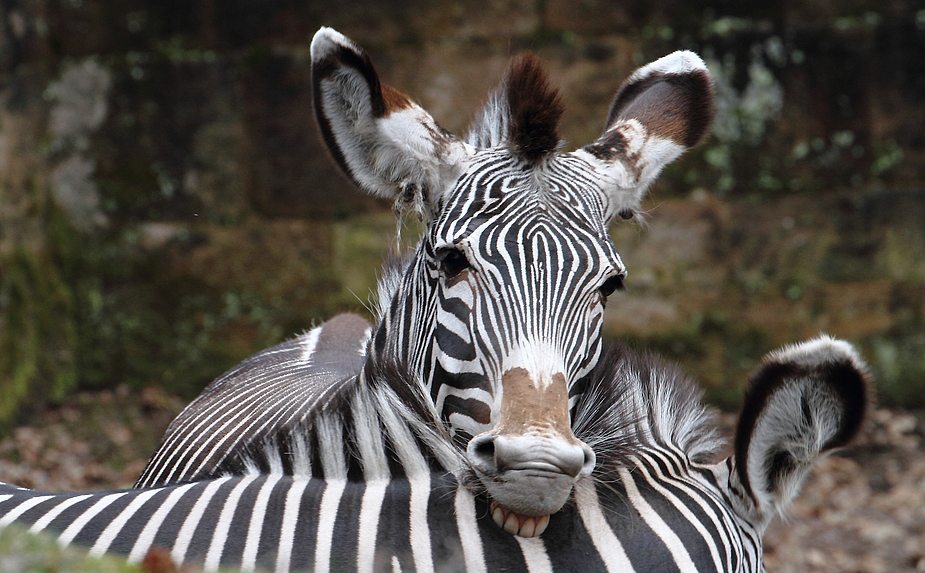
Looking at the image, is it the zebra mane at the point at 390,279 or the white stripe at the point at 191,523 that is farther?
the zebra mane at the point at 390,279

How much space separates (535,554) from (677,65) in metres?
2.32

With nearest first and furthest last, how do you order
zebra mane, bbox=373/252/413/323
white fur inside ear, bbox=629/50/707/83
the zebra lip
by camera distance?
the zebra lip, white fur inside ear, bbox=629/50/707/83, zebra mane, bbox=373/252/413/323

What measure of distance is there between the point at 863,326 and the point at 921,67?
2.42 meters

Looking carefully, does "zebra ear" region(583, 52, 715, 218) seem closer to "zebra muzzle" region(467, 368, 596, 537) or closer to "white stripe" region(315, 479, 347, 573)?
"zebra muzzle" region(467, 368, 596, 537)

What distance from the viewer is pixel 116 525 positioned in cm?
187

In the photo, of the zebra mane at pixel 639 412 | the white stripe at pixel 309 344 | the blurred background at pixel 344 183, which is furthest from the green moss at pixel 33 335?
the zebra mane at pixel 639 412

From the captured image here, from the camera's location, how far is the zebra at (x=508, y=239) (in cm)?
212

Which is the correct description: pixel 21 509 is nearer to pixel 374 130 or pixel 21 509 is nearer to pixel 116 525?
pixel 116 525

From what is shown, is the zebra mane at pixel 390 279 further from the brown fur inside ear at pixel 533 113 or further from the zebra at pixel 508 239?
the brown fur inside ear at pixel 533 113

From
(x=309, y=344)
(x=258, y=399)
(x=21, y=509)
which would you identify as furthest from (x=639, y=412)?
(x=309, y=344)

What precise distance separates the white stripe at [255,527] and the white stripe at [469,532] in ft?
1.43

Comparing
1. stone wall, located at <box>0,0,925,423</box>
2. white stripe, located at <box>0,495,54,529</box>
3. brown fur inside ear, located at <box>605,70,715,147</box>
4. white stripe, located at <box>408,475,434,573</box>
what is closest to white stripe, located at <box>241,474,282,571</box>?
white stripe, located at <box>408,475,434,573</box>

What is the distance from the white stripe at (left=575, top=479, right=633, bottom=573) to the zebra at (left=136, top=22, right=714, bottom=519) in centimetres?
8

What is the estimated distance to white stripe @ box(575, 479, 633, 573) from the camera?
185cm
